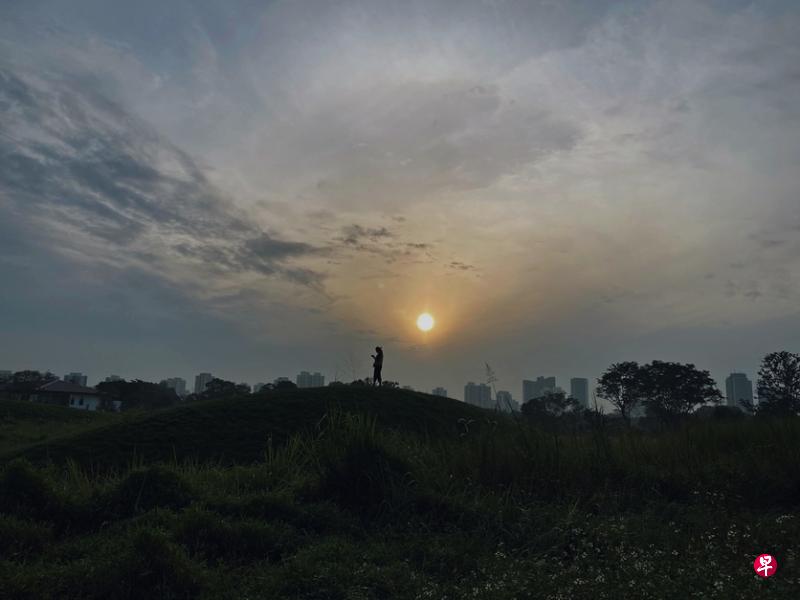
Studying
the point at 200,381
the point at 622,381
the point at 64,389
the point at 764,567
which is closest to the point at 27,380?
the point at 64,389

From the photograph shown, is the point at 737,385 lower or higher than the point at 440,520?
higher

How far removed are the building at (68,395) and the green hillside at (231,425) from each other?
50.6 metres

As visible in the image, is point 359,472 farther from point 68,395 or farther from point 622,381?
point 68,395

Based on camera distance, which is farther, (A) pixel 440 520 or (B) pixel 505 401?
(B) pixel 505 401

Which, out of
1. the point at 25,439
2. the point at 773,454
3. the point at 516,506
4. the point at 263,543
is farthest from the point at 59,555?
the point at 25,439

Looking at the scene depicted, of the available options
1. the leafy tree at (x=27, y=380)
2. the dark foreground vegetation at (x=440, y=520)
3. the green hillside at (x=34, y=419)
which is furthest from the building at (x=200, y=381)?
the dark foreground vegetation at (x=440, y=520)

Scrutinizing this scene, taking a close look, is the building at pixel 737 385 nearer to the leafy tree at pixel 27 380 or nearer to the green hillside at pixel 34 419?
the green hillside at pixel 34 419

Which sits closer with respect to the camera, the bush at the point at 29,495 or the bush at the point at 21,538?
the bush at the point at 21,538

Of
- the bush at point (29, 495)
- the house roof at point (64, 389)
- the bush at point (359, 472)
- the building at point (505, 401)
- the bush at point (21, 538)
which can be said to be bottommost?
the bush at point (21, 538)

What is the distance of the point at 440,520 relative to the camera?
7.96 meters

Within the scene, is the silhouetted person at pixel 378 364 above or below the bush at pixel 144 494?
above

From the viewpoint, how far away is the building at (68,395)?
62906 mm

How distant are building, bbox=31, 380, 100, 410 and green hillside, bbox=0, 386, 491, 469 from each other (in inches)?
1991

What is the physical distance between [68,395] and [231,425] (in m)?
56.8
